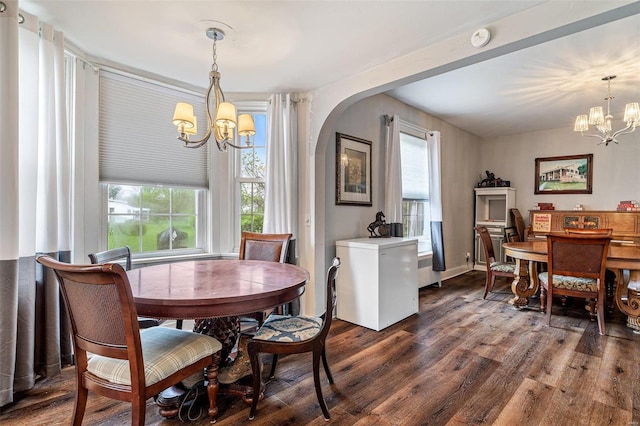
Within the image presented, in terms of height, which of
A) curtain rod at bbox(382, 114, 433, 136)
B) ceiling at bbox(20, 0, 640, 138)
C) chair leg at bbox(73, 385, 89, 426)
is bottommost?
chair leg at bbox(73, 385, 89, 426)

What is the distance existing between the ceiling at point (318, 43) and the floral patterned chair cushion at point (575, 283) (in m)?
2.16

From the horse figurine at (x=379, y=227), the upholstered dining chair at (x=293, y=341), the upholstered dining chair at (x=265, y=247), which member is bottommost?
the upholstered dining chair at (x=293, y=341)

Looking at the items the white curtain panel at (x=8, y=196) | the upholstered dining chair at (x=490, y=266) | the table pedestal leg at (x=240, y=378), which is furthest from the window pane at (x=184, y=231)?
the upholstered dining chair at (x=490, y=266)

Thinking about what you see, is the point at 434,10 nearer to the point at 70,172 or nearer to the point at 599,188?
the point at 70,172

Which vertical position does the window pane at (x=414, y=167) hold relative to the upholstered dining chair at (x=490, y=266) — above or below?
above

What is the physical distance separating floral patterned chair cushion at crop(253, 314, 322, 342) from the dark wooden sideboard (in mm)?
4643

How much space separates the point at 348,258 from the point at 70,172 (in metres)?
2.56

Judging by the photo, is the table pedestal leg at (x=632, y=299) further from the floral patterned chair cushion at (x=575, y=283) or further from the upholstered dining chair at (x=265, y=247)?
the upholstered dining chair at (x=265, y=247)

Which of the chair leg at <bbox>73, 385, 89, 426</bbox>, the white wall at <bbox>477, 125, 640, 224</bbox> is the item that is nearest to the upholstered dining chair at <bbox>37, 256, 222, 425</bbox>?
the chair leg at <bbox>73, 385, 89, 426</bbox>

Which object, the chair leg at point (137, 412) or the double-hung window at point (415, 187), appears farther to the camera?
the double-hung window at point (415, 187)

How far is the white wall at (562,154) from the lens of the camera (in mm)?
5078

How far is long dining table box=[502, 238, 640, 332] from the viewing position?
3000 mm

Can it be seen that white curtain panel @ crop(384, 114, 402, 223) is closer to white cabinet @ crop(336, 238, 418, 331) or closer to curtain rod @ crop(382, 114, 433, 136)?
curtain rod @ crop(382, 114, 433, 136)

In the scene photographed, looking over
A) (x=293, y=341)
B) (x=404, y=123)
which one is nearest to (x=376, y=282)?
→ (x=293, y=341)
